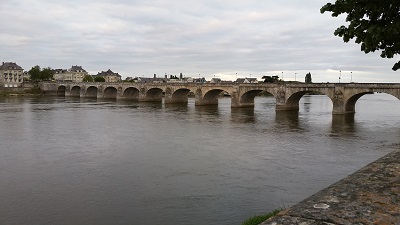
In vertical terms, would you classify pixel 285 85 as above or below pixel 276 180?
above

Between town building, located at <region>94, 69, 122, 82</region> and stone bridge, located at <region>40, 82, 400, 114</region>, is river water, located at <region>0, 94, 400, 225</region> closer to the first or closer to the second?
stone bridge, located at <region>40, 82, 400, 114</region>

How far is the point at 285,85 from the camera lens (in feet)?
178

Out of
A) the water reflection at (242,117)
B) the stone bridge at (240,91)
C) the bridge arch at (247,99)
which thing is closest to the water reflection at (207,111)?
the water reflection at (242,117)

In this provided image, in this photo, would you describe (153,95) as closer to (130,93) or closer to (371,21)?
(130,93)

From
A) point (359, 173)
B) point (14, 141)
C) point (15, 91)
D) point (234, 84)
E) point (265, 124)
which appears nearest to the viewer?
point (359, 173)

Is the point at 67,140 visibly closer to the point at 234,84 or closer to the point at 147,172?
the point at 147,172

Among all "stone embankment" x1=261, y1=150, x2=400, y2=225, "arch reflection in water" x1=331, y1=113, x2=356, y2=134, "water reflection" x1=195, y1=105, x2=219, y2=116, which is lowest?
"arch reflection in water" x1=331, y1=113, x2=356, y2=134

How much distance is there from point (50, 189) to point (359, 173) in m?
12.6

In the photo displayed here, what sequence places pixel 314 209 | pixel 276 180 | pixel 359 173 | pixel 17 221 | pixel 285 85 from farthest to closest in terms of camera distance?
pixel 285 85 → pixel 276 180 → pixel 17 221 → pixel 359 173 → pixel 314 209

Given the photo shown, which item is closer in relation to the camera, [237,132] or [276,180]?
[276,180]

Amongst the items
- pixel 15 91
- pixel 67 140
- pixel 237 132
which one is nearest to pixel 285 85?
pixel 237 132

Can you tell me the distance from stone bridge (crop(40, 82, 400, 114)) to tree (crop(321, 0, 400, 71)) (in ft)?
127

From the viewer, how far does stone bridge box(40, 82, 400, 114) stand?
157 ft

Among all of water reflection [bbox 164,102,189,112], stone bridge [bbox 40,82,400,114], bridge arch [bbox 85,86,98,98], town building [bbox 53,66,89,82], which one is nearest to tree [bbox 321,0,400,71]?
stone bridge [bbox 40,82,400,114]
